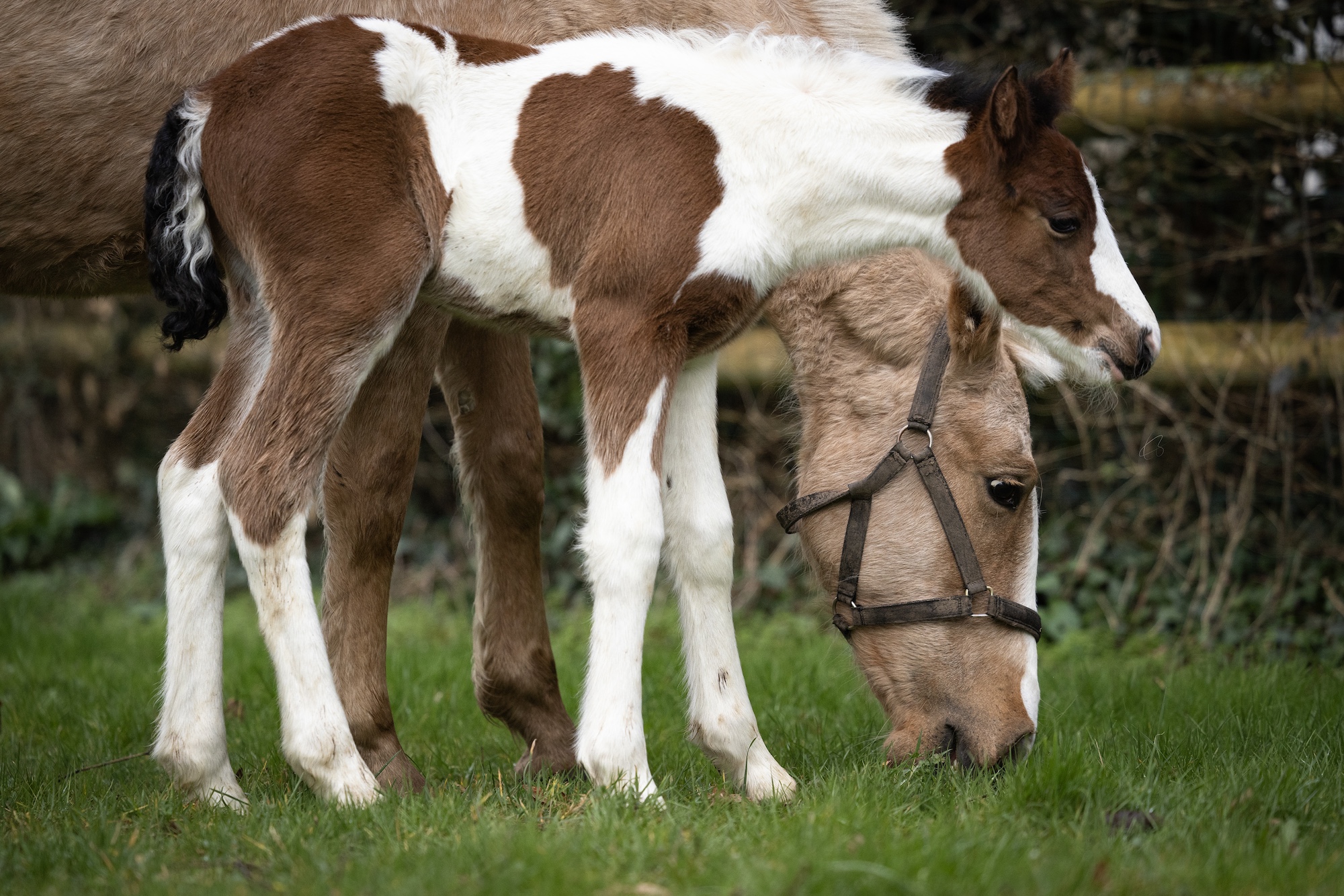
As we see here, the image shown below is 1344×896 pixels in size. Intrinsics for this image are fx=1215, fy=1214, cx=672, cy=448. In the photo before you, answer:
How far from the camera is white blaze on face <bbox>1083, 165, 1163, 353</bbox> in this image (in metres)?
2.94

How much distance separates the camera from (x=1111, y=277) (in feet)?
9.68

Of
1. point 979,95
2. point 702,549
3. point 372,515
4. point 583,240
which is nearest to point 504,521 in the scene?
point 372,515

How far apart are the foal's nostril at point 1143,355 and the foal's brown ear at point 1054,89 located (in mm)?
572

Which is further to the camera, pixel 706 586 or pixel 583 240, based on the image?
pixel 706 586

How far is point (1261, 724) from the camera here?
3625 mm

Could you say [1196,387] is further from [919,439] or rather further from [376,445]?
[376,445]

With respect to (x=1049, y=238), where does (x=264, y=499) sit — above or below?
below

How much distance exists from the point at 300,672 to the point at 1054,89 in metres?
2.31

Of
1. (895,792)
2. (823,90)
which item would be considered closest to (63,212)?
(823,90)

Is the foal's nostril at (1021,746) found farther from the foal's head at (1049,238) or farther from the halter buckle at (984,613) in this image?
the foal's head at (1049,238)

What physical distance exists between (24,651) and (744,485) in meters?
3.62

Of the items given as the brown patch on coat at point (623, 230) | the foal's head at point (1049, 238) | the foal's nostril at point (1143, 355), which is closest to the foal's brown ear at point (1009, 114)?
the foal's head at point (1049, 238)

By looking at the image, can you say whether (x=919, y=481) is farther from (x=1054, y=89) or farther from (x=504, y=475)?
(x=504, y=475)

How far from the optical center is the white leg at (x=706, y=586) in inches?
121
